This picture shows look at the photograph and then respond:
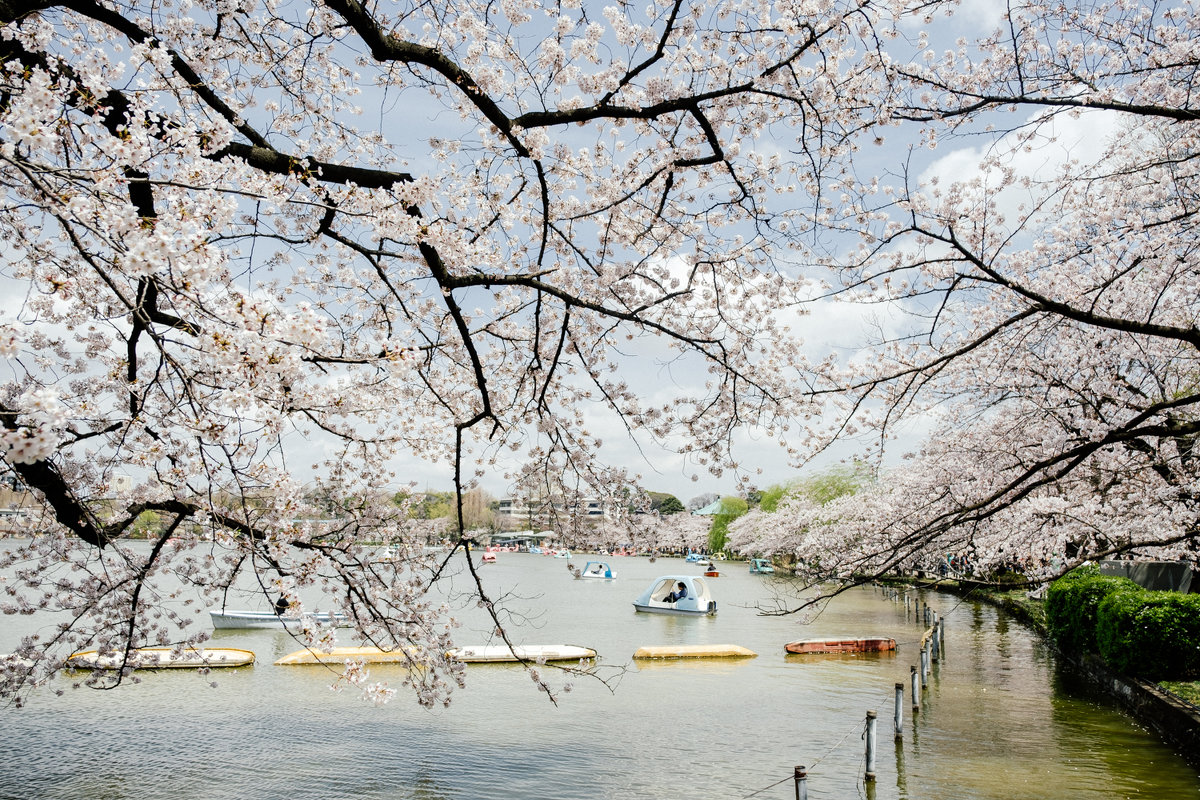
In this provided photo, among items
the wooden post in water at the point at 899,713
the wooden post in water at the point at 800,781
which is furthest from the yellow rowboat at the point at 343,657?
the wooden post in water at the point at 800,781

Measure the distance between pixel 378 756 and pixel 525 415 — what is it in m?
6.56

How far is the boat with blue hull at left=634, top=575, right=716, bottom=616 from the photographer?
2773 centimetres

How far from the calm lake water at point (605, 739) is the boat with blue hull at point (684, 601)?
33.5 feet

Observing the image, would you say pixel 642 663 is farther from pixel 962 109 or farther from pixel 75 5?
pixel 75 5

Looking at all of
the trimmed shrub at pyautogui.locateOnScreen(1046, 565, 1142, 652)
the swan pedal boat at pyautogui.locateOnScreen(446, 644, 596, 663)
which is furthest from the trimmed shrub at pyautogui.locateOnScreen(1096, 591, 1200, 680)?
the swan pedal boat at pyautogui.locateOnScreen(446, 644, 596, 663)

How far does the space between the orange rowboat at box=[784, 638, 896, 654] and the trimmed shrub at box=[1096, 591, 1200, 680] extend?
6.98 m

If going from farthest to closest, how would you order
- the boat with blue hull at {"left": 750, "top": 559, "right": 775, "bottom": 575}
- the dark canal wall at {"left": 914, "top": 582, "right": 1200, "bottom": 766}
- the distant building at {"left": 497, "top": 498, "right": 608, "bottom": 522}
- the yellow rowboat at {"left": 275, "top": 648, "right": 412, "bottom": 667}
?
the boat with blue hull at {"left": 750, "top": 559, "right": 775, "bottom": 575}, the yellow rowboat at {"left": 275, "top": 648, "right": 412, "bottom": 667}, the dark canal wall at {"left": 914, "top": 582, "right": 1200, "bottom": 766}, the distant building at {"left": 497, "top": 498, "right": 608, "bottom": 522}

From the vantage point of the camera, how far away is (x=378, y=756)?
10359mm

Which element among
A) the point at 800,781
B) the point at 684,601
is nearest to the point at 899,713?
the point at 800,781

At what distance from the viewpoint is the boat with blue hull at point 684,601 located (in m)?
27.7

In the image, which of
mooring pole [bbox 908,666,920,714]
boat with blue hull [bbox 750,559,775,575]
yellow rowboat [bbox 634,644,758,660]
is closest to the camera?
mooring pole [bbox 908,666,920,714]

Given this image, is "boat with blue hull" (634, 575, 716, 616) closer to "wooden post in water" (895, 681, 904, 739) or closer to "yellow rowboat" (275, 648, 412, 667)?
"yellow rowboat" (275, 648, 412, 667)

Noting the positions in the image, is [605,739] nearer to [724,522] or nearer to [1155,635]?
[1155,635]

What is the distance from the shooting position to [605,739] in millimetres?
11156
